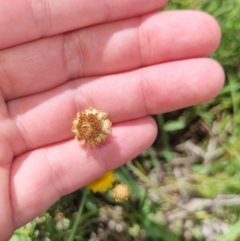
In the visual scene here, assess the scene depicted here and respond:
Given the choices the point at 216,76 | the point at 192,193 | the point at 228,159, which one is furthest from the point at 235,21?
the point at 192,193

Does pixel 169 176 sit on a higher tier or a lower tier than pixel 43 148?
lower

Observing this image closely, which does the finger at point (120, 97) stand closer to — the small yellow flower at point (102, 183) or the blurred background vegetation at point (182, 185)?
the small yellow flower at point (102, 183)

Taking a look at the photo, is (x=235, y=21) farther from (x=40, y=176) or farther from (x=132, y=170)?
(x=40, y=176)

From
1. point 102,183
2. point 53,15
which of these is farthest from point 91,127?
point 53,15

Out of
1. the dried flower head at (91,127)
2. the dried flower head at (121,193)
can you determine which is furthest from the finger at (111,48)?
the dried flower head at (121,193)

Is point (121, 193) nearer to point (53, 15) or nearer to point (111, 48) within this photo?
point (111, 48)

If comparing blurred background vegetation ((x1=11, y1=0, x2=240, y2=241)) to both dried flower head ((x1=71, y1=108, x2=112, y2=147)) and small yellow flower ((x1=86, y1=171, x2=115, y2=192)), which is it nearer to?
small yellow flower ((x1=86, y1=171, x2=115, y2=192))
